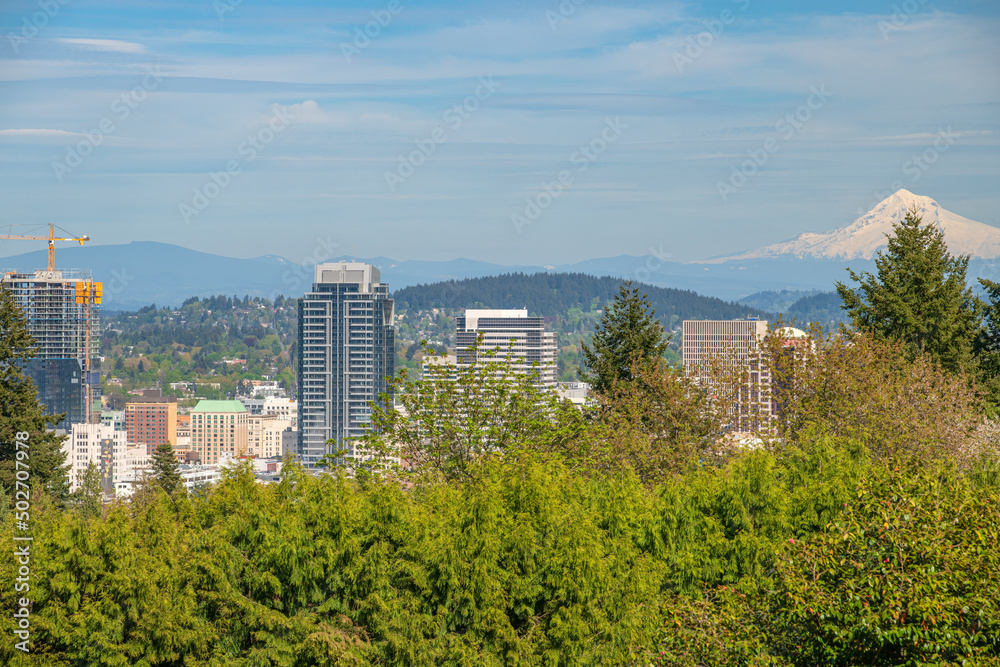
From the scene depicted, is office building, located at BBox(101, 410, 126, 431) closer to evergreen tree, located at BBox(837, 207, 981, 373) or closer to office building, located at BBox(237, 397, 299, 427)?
office building, located at BBox(237, 397, 299, 427)

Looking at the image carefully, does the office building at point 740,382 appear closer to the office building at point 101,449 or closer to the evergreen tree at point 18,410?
the evergreen tree at point 18,410

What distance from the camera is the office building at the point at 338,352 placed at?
479 ft

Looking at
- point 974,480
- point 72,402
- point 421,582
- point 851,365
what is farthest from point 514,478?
point 72,402

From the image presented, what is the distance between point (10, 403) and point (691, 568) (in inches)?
751

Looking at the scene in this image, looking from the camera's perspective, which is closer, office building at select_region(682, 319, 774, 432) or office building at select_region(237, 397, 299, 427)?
office building at select_region(682, 319, 774, 432)

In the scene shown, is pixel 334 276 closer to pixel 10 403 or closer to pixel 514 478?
pixel 10 403

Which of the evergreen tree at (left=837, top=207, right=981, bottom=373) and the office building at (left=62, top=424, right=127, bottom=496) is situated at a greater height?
the evergreen tree at (left=837, top=207, right=981, bottom=373)

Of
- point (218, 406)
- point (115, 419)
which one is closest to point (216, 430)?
point (218, 406)

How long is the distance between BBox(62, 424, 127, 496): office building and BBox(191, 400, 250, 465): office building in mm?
19565

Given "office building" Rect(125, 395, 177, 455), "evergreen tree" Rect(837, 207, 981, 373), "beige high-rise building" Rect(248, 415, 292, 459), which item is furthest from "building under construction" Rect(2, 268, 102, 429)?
"evergreen tree" Rect(837, 207, 981, 373)

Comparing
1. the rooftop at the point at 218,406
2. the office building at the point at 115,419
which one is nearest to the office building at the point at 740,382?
the office building at the point at 115,419

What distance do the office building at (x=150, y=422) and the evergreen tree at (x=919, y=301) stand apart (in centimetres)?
14966

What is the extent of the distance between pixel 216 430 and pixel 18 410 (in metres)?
143

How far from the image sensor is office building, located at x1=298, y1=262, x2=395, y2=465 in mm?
146000
